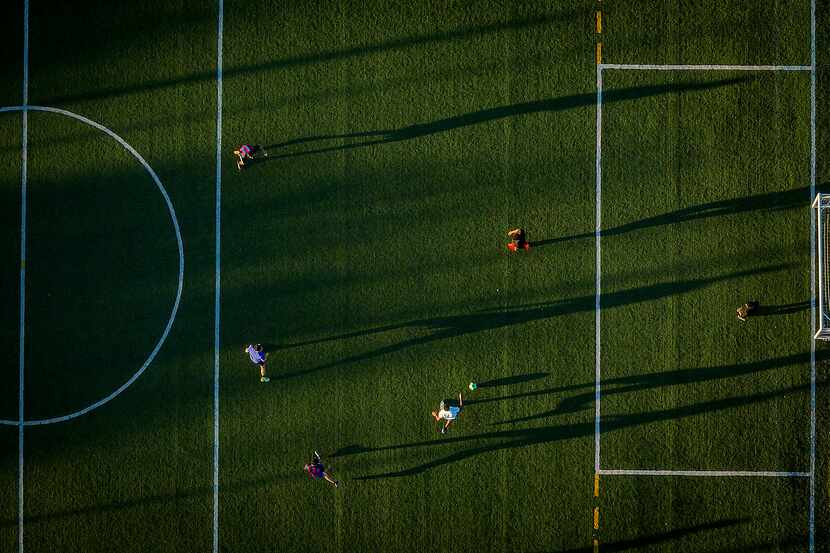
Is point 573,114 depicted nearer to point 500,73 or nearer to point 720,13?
point 500,73

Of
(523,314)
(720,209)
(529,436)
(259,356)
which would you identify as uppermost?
(720,209)

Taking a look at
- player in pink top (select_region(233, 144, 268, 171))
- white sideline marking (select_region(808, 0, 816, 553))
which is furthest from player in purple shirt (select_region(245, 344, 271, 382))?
white sideline marking (select_region(808, 0, 816, 553))

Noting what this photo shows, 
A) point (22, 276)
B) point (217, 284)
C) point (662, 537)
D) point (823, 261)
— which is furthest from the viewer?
point (22, 276)

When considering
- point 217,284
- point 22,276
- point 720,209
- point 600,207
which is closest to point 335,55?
point 217,284

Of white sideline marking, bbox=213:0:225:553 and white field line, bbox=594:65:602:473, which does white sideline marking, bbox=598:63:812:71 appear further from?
white sideline marking, bbox=213:0:225:553

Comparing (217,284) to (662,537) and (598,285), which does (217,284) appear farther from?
(662,537)

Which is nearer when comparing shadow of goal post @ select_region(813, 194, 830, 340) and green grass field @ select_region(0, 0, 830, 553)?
shadow of goal post @ select_region(813, 194, 830, 340)

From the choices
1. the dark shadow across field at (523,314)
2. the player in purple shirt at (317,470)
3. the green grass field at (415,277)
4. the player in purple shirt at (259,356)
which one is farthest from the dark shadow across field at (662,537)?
the player in purple shirt at (259,356)
